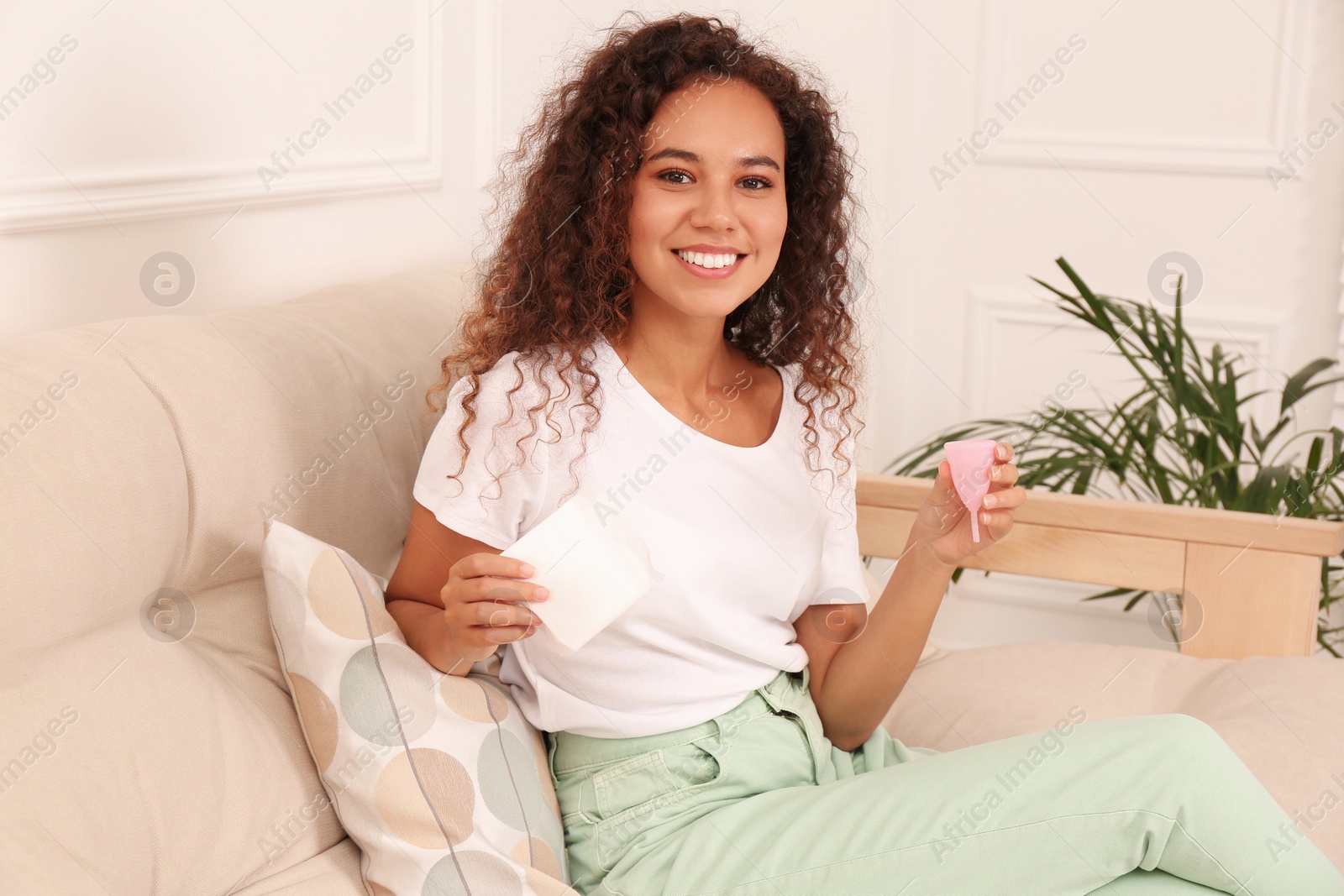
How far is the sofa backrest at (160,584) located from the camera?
779 mm

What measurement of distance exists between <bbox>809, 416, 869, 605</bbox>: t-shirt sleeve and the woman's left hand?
3.8 inches

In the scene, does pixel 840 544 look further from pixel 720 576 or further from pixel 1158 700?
pixel 1158 700

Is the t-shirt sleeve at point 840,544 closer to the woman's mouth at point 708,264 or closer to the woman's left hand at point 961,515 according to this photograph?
the woman's left hand at point 961,515

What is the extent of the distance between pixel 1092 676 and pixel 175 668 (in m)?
1.11

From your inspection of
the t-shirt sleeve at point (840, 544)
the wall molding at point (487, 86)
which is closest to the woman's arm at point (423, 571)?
the t-shirt sleeve at point (840, 544)

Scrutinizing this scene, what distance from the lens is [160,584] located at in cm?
92

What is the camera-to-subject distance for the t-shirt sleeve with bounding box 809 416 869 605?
1.25m

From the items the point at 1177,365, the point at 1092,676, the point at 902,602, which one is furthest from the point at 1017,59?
the point at 902,602

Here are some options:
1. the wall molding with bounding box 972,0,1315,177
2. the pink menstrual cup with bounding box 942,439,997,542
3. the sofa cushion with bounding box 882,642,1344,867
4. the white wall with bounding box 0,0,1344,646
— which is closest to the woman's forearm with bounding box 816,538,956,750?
the pink menstrual cup with bounding box 942,439,997,542

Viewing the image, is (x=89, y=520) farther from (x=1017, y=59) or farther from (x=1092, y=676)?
(x=1017, y=59)

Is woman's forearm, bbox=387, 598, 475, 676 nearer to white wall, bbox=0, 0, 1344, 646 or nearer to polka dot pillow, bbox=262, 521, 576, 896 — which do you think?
polka dot pillow, bbox=262, 521, 576, 896

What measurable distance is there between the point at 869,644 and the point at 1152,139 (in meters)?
1.74

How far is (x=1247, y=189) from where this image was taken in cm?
243

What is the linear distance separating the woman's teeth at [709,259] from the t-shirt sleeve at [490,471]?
0.67 feet
